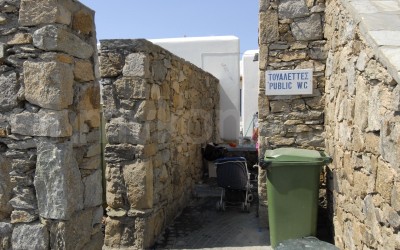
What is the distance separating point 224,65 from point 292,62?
5156 mm

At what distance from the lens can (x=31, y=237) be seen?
2.16m

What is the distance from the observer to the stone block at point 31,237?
2.15 meters

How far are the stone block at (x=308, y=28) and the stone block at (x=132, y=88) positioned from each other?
6.33 ft

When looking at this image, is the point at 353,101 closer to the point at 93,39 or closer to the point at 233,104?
the point at 93,39

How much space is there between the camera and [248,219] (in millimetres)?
4945

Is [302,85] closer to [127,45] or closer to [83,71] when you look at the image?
[127,45]

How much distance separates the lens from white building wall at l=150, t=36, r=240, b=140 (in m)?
9.38

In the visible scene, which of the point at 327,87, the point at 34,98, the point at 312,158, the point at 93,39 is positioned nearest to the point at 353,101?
the point at 312,158

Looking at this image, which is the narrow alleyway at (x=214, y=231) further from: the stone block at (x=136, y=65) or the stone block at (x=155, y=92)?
the stone block at (x=136, y=65)

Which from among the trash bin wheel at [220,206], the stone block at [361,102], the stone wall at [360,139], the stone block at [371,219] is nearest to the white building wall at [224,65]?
the trash bin wheel at [220,206]

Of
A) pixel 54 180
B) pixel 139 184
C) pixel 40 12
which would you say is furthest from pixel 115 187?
pixel 40 12

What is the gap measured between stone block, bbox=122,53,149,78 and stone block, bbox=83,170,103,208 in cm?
162

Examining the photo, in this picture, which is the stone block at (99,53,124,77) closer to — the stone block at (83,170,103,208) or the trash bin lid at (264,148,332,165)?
the stone block at (83,170,103,208)

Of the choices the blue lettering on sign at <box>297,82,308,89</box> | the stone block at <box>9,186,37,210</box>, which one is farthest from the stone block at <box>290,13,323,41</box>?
the stone block at <box>9,186,37,210</box>
